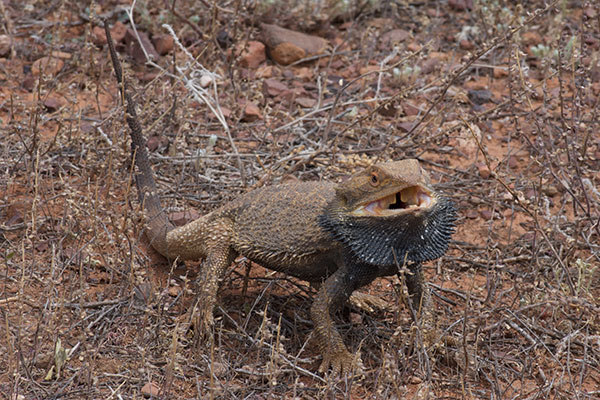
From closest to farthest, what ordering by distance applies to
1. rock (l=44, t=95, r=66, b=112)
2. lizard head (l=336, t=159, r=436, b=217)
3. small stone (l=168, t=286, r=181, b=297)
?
1. lizard head (l=336, t=159, r=436, b=217)
2. small stone (l=168, t=286, r=181, b=297)
3. rock (l=44, t=95, r=66, b=112)

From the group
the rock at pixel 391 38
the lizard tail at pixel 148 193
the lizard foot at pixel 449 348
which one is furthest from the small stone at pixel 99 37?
the lizard foot at pixel 449 348

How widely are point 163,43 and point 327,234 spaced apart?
13.2 ft

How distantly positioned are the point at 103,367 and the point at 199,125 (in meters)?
2.90

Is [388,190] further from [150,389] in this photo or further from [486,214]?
[486,214]

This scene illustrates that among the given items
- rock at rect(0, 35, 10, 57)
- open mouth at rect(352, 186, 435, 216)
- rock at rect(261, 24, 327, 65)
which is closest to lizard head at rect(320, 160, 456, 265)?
open mouth at rect(352, 186, 435, 216)

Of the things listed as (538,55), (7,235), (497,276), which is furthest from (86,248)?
(538,55)

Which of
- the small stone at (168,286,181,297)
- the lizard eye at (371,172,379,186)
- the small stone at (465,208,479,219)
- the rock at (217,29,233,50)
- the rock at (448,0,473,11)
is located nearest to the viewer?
the lizard eye at (371,172,379,186)

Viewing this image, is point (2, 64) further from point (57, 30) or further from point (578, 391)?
point (578, 391)

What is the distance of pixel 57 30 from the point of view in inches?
304

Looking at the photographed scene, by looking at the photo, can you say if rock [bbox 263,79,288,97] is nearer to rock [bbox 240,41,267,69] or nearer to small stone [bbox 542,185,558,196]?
rock [bbox 240,41,267,69]

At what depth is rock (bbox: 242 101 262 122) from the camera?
7020 mm

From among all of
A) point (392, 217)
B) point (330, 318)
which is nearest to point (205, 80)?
point (330, 318)

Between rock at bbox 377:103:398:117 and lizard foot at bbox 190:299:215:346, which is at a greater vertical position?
lizard foot at bbox 190:299:215:346

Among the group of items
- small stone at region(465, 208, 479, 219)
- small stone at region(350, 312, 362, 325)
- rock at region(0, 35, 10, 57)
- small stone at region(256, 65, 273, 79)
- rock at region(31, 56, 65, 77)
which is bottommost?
small stone at region(465, 208, 479, 219)
